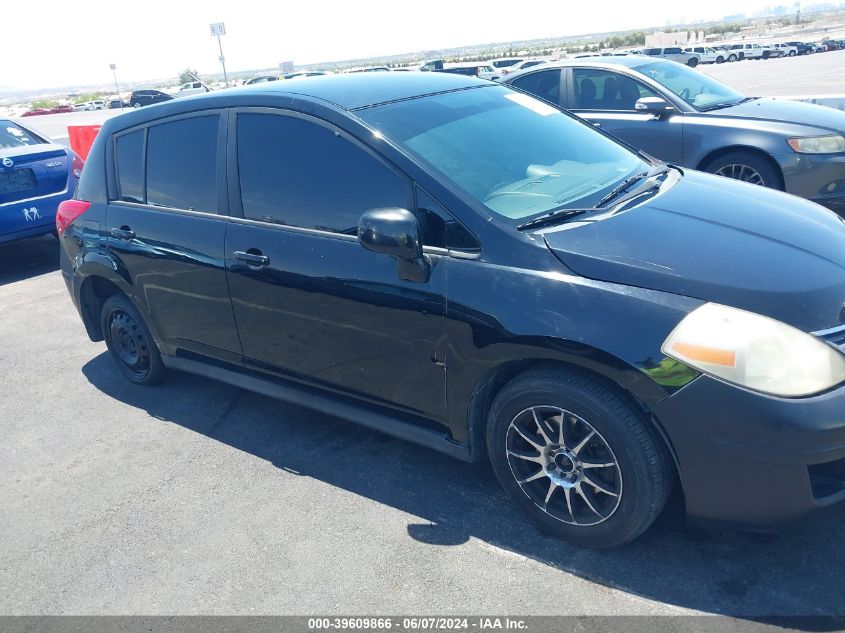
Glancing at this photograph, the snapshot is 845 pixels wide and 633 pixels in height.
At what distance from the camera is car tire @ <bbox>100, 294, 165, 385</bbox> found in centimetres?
451

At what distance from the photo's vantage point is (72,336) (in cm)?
583

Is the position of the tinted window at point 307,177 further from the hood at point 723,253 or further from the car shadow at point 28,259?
the car shadow at point 28,259

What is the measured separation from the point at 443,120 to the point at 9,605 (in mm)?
2783

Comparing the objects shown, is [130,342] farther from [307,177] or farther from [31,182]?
[31,182]

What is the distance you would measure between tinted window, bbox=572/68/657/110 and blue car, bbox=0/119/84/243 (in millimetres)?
5460

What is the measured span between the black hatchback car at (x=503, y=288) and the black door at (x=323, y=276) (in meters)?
0.01

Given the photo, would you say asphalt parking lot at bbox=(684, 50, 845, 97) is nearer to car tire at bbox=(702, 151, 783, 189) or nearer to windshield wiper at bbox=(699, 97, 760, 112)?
windshield wiper at bbox=(699, 97, 760, 112)

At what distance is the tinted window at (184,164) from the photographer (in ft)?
12.4

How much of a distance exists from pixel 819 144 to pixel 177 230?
17.5 feet

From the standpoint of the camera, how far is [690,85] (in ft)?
23.9

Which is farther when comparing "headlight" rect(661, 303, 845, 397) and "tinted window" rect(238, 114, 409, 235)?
"tinted window" rect(238, 114, 409, 235)

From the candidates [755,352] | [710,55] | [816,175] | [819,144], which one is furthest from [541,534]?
[710,55]

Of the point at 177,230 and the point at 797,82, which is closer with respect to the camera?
the point at 177,230

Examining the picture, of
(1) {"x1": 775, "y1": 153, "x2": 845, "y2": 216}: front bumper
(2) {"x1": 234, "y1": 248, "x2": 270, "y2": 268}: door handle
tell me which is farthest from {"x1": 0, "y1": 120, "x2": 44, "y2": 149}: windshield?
(1) {"x1": 775, "y1": 153, "x2": 845, "y2": 216}: front bumper
